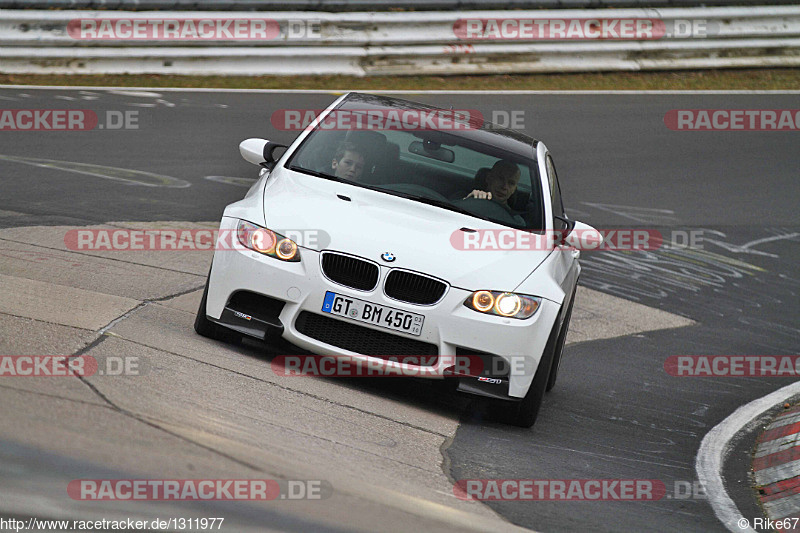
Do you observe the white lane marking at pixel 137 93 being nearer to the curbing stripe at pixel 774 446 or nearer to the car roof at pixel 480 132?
the car roof at pixel 480 132

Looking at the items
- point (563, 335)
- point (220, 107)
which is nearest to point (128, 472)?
point (563, 335)

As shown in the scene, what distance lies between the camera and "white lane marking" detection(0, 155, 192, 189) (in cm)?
1139

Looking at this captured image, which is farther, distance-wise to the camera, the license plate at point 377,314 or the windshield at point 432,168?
the windshield at point 432,168

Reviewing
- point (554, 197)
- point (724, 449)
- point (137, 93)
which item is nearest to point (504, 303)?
point (554, 197)

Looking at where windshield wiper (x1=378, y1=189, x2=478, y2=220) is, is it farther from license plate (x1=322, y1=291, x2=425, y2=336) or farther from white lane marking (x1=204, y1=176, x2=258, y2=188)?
white lane marking (x1=204, y1=176, x2=258, y2=188)

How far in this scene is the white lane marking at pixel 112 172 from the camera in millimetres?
11391

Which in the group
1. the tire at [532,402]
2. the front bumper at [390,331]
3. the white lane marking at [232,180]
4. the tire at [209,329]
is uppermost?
the front bumper at [390,331]

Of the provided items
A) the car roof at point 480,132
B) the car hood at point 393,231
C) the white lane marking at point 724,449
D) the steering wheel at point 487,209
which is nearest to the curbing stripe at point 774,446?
the white lane marking at point 724,449

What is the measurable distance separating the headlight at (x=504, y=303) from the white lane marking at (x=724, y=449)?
55.0 inches

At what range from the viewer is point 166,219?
10.4 m

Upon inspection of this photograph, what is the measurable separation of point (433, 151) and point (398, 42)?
33.9ft

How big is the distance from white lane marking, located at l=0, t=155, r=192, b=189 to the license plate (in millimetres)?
5767

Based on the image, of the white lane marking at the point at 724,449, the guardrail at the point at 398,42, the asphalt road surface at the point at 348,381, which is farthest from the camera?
the guardrail at the point at 398,42

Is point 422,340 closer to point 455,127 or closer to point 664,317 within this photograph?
point 455,127
